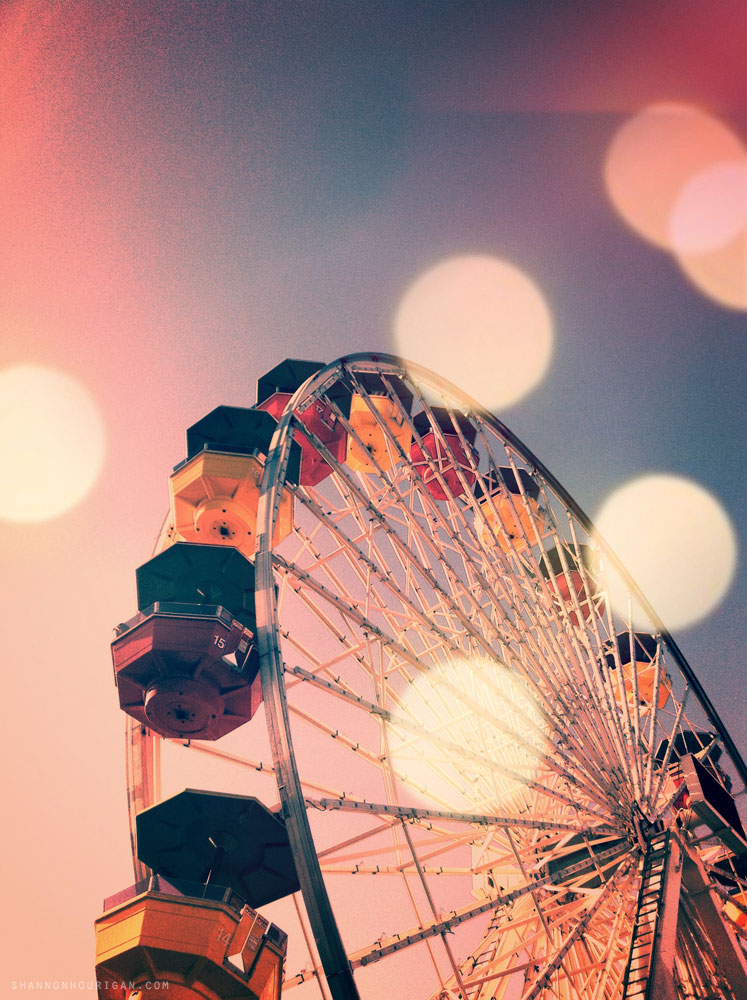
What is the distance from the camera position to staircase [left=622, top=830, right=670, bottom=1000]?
7316mm

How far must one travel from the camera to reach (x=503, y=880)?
12172 millimetres

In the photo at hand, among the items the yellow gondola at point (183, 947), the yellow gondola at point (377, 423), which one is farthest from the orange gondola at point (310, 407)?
the yellow gondola at point (183, 947)

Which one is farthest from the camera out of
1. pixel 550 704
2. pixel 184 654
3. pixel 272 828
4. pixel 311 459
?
pixel 311 459

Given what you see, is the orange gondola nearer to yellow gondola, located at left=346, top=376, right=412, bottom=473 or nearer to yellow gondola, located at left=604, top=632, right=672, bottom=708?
yellow gondola, located at left=346, top=376, right=412, bottom=473

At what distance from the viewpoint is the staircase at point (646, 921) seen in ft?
24.0

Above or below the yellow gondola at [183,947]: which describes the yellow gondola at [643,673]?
above

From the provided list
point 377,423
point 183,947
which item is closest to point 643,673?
point 377,423

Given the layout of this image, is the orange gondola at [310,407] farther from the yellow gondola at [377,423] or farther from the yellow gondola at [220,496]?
the yellow gondola at [220,496]

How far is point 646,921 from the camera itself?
324 inches

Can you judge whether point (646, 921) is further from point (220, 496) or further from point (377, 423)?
point (377, 423)

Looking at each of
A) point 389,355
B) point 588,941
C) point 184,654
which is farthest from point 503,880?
point 389,355

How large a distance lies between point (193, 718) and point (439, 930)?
4389 millimetres

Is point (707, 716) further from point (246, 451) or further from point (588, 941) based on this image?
point (246, 451)

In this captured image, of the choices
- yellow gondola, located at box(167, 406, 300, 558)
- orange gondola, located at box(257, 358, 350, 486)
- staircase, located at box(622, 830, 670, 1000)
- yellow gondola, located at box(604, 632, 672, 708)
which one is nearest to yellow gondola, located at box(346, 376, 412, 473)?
orange gondola, located at box(257, 358, 350, 486)
